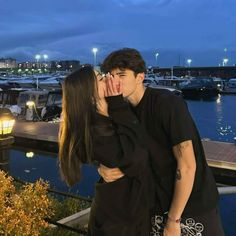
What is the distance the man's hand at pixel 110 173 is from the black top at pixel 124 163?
0.07 ft

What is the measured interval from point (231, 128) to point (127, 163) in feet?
69.4

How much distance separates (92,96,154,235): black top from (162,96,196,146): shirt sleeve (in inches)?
6.0

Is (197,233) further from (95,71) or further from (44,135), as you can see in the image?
(44,135)

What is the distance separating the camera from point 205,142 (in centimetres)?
1307

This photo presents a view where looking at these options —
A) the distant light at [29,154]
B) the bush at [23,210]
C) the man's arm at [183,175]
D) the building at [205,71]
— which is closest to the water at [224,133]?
the bush at [23,210]

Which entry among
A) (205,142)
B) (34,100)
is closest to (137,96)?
(205,142)

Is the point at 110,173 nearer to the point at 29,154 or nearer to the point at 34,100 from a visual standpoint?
the point at 29,154

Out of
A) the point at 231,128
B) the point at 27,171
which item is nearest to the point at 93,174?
the point at 27,171

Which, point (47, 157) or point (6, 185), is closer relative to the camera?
point (6, 185)

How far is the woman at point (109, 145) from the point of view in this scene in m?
2.21

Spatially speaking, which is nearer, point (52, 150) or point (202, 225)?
point (202, 225)

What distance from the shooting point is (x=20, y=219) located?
135 inches

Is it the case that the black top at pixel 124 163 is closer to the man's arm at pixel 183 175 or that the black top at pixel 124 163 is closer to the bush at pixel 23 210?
the man's arm at pixel 183 175

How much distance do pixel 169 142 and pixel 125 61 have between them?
1.59ft
